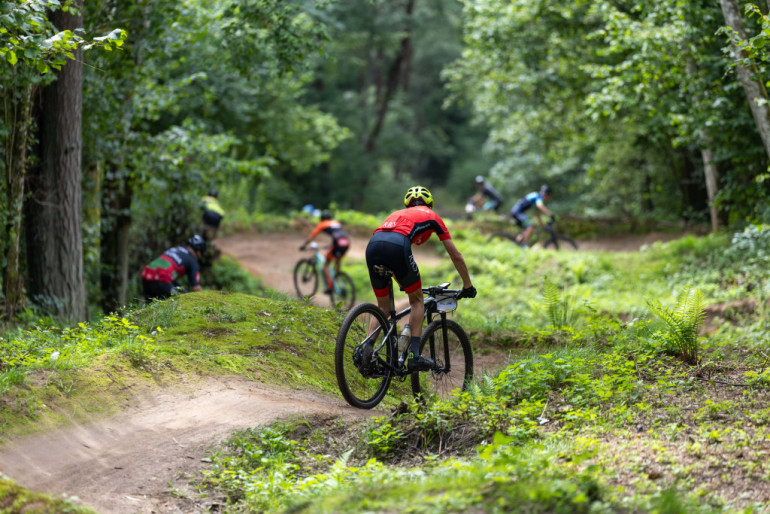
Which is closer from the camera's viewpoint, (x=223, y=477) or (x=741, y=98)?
(x=223, y=477)

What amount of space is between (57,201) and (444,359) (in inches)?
258

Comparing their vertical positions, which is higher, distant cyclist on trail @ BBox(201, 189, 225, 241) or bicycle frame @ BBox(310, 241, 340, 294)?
distant cyclist on trail @ BBox(201, 189, 225, 241)

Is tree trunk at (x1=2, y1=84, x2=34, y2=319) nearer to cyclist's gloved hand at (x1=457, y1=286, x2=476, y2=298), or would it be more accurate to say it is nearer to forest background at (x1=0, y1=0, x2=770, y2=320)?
forest background at (x1=0, y1=0, x2=770, y2=320)

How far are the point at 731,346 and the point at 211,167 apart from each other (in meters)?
10.8

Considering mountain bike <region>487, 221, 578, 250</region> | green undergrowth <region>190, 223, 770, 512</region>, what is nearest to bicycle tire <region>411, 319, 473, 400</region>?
green undergrowth <region>190, 223, 770, 512</region>

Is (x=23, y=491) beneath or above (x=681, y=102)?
beneath

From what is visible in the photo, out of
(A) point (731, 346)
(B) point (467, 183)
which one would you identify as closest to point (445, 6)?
(B) point (467, 183)

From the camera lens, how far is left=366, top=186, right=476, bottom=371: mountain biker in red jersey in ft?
22.9

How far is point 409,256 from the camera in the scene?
23.1 feet

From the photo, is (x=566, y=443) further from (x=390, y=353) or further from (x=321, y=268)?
(x=321, y=268)

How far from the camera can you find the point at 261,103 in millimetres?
29281

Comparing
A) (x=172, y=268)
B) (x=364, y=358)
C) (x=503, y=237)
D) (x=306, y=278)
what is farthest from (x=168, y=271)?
(x=503, y=237)

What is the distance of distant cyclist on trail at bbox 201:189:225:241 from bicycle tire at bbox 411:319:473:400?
10.8 m

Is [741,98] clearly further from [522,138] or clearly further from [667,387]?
[522,138]
